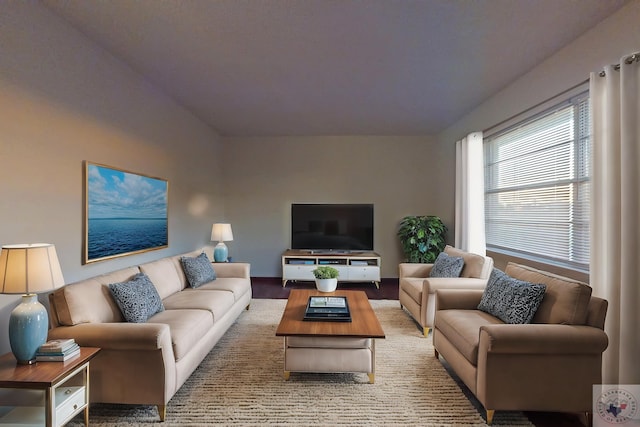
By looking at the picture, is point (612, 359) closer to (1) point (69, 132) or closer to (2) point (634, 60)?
(2) point (634, 60)

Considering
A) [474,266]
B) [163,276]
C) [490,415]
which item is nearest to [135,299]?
[163,276]

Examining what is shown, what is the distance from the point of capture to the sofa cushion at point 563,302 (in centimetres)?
204

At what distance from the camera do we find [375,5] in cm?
221

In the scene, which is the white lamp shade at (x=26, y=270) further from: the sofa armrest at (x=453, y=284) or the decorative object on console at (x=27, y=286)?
the sofa armrest at (x=453, y=284)

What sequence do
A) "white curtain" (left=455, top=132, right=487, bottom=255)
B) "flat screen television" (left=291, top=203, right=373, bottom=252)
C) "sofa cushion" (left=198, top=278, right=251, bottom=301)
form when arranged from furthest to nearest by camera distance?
"flat screen television" (left=291, top=203, right=373, bottom=252)
"white curtain" (left=455, top=132, right=487, bottom=255)
"sofa cushion" (left=198, top=278, right=251, bottom=301)

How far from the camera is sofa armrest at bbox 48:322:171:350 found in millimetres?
1945

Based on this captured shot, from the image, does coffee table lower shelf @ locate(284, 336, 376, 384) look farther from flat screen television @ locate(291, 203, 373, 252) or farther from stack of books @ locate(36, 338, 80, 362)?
flat screen television @ locate(291, 203, 373, 252)

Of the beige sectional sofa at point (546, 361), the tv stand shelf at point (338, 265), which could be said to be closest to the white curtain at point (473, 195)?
the tv stand shelf at point (338, 265)

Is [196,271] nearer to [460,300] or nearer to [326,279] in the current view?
[326,279]

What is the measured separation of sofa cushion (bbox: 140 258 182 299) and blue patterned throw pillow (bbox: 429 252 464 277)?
305 centimetres

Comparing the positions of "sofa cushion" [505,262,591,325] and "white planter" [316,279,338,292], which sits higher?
"sofa cushion" [505,262,591,325]

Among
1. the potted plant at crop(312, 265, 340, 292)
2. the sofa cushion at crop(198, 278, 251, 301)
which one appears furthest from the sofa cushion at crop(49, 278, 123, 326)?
the potted plant at crop(312, 265, 340, 292)

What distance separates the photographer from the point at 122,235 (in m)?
3.12

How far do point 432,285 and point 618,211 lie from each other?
5.30 feet
